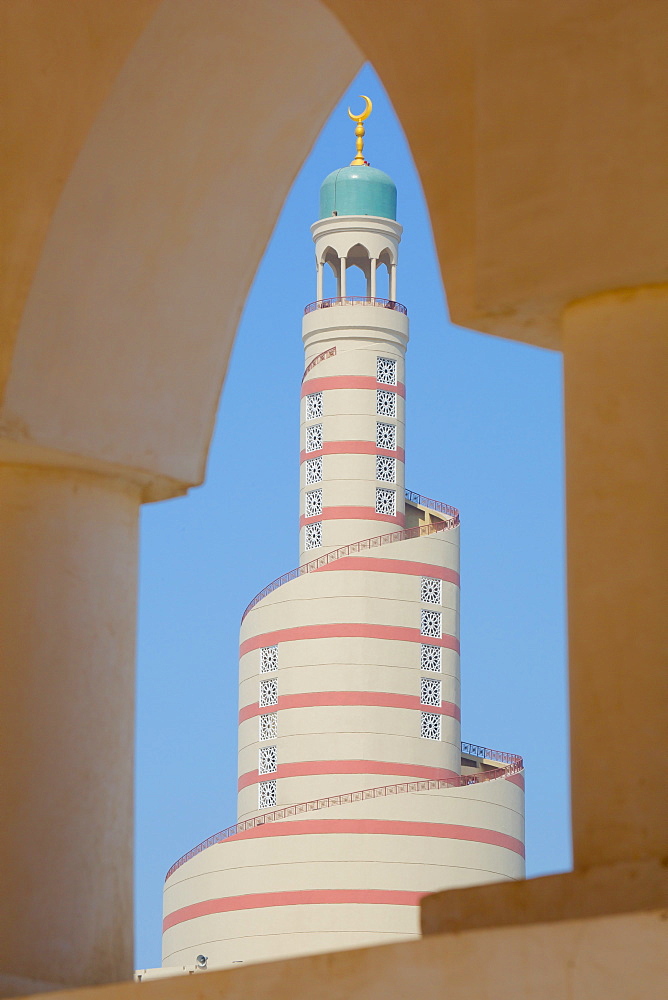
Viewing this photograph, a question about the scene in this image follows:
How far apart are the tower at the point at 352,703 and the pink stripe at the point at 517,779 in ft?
0.28

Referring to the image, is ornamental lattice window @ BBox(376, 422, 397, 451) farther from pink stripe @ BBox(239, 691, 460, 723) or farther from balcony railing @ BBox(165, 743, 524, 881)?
balcony railing @ BBox(165, 743, 524, 881)

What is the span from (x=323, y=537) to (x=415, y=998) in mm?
28144

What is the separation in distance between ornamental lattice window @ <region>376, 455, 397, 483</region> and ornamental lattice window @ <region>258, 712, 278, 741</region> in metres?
4.52

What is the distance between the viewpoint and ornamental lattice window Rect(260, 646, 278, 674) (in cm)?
2873

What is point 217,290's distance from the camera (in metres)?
3.49

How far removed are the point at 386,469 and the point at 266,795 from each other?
5.93 meters

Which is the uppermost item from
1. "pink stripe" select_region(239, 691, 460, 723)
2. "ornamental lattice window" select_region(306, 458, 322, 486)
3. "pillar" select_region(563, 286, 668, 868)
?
"ornamental lattice window" select_region(306, 458, 322, 486)

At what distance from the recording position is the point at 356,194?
30.1 m

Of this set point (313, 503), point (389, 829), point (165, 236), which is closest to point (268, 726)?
point (389, 829)

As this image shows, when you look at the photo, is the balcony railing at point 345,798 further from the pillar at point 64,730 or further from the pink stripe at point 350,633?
the pillar at point 64,730

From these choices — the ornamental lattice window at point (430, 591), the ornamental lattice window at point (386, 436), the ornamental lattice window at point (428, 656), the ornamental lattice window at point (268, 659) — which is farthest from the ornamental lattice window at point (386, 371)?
the ornamental lattice window at point (268, 659)

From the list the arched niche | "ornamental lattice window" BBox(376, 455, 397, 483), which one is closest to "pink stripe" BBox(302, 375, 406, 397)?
"ornamental lattice window" BBox(376, 455, 397, 483)

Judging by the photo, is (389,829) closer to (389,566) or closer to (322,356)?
(389,566)

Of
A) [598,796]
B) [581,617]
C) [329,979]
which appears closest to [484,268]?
[581,617]
